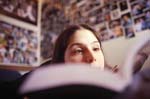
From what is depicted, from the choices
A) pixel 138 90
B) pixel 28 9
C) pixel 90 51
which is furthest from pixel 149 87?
pixel 28 9

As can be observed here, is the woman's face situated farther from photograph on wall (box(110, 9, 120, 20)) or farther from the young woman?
photograph on wall (box(110, 9, 120, 20))

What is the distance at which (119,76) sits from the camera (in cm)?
21

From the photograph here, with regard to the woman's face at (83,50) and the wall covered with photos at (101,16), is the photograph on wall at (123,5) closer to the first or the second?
the wall covered with photos at (101,16)

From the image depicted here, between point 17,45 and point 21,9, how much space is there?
0.63ft

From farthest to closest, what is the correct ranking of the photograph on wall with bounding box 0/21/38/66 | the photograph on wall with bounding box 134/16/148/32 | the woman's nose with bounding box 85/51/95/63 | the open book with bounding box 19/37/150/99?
the photograph on wall with bounding box 0/21/38/66 < the photograph on wall with bounding box 134/16/148/32 < the woman's nose with bounding box 85/51/95/63 < the open book with bounding box 19/37/150/99

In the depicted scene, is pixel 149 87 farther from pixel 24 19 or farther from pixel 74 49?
pixel 24 19

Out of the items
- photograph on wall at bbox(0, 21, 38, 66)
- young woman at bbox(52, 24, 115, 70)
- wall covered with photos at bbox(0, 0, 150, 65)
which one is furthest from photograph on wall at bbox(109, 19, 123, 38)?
photograph on wall at bbox(0, 21, 38, 66)

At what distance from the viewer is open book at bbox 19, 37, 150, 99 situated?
0.67ft

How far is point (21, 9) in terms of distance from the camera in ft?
3.39

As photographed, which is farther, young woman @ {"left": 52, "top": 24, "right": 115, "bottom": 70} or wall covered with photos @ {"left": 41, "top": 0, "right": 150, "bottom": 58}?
wall covered with photos @ {"left": 41, "top": 0, "right": 150, "bottom": 58}

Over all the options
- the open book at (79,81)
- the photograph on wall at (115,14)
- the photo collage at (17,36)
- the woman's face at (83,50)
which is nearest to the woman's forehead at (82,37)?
the woman's face at (83,50)

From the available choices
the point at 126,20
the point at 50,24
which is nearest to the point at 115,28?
the point at 126,20

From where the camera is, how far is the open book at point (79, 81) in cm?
20

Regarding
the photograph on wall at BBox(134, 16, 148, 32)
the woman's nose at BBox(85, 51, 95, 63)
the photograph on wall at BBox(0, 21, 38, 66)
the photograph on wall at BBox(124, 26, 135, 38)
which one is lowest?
the photograph on wall at BBox(0, 21, 38, 66)
